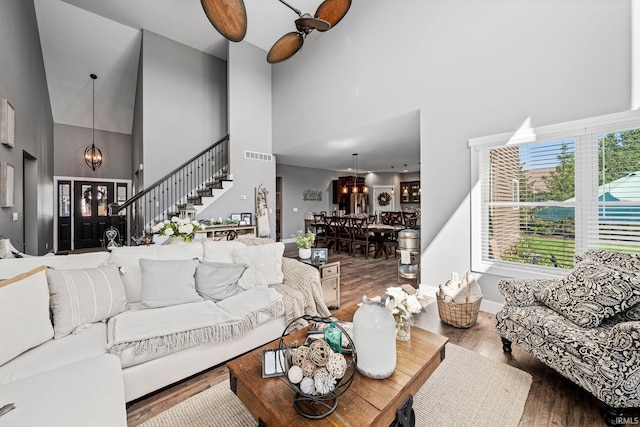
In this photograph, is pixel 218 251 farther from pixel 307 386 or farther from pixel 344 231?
pixel 344 231

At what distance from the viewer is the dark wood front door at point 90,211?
24.9 ft

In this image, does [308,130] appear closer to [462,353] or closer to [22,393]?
[462,353]

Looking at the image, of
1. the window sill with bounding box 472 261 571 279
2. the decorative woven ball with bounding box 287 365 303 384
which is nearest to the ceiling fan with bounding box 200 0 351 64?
the window sill with bounding box 472 261 571 279

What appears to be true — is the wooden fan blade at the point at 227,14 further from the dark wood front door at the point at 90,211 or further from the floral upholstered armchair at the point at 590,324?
the dark wood front door at the point at 90,211

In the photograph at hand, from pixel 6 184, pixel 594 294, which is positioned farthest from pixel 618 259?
pixel 6 184

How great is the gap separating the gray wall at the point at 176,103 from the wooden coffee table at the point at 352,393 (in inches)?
236

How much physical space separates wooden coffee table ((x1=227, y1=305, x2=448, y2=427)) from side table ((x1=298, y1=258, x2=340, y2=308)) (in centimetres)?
155

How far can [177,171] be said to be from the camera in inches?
232

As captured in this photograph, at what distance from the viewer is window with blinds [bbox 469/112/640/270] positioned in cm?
249

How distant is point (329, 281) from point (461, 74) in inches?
120

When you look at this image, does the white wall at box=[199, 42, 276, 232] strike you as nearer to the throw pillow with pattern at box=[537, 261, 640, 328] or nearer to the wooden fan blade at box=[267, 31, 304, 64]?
the wooden fan blade at box=[267, 31, 304, 64]

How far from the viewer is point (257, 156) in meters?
6.53

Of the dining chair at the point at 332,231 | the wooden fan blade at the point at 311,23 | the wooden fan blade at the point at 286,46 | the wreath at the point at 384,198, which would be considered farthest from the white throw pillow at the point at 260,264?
the wreath at the point at 384,198

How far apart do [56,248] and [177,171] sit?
15.2 ft
